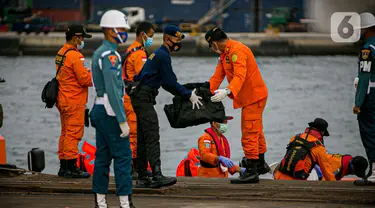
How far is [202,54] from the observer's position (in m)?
53.5

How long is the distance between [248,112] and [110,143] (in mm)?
2120

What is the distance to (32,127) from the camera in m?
29.7

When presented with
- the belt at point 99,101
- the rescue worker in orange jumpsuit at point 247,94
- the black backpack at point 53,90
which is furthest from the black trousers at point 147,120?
the belt at point 99,101

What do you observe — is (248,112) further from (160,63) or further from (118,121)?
(118,121)

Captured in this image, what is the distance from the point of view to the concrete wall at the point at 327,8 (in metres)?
64.0

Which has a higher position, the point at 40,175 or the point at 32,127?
the point at 40,175

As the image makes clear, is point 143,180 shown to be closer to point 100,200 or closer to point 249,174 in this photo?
point 249,174

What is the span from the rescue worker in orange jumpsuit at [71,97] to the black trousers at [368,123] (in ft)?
9.78

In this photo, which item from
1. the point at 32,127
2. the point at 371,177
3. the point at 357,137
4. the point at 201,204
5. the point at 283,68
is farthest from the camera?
the point at 283,68

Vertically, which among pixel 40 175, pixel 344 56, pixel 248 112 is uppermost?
pixel 248 112

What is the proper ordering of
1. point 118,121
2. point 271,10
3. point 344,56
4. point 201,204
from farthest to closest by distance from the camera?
point 271,10 → point 344,56 → point 201,204 → point 118,121

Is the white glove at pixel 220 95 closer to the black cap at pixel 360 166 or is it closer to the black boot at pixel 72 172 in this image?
Answer: the black boot at pixel 72 172

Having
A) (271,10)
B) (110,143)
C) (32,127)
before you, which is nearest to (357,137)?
(32,127)

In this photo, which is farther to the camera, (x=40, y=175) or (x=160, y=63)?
(x=40, y=175)
